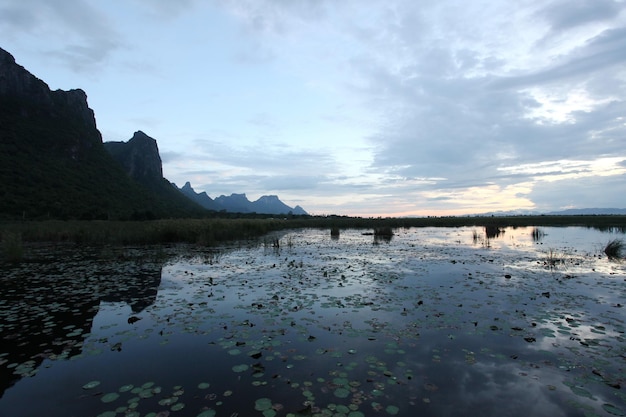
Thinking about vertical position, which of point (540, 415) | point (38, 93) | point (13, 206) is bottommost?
point (540, 415)

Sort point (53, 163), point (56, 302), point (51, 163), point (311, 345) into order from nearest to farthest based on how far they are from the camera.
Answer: point (311, 345) < point (56, 302) < point (51, 163) < point (53, 163)

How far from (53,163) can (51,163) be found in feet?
1.87

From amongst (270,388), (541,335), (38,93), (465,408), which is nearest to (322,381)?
(270,388)

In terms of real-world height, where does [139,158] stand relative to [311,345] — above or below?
above

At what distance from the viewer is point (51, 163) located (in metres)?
79.0

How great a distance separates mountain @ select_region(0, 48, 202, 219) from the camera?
189 ft

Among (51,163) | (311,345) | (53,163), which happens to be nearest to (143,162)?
(53,163)

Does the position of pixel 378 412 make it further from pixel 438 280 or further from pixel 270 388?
pixel 438 280

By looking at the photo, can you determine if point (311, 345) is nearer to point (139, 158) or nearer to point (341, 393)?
point (341, 393)

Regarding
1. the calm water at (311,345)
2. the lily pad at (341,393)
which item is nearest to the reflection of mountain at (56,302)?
the calm water at (311,345)

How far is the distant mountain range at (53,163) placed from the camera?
57.4m

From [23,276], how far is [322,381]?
1650 centimetres

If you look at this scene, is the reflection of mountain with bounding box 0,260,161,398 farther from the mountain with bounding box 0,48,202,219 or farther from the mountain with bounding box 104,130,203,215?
the mountain with bounding box 104,130,203,215

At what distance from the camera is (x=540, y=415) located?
17.0ft
